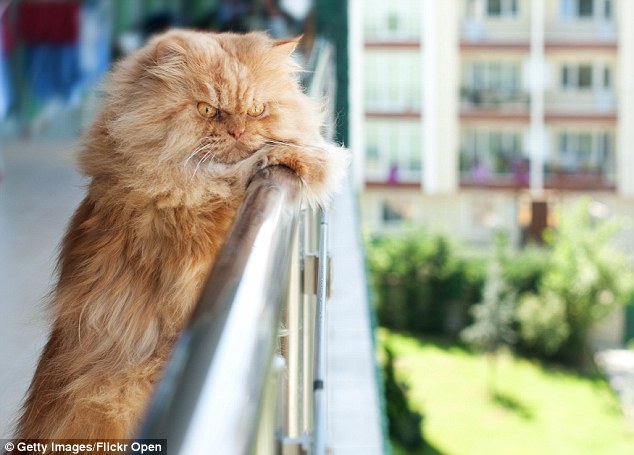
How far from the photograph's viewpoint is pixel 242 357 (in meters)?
0.41

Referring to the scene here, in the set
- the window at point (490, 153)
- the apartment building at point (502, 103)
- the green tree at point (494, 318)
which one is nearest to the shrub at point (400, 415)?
the green tree at point (494, 318)

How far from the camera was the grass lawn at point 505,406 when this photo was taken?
33.8 feet

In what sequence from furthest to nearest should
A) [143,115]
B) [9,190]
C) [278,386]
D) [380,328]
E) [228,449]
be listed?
[380,328] → [9,190] → [143,115] → [278,386] → [228,449]

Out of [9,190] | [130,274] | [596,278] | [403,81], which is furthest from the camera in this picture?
[403,81]

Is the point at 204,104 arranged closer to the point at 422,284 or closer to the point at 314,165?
the point at 314,165

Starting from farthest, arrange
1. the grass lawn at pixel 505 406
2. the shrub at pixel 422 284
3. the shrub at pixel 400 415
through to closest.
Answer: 1. the shrub at pixel 422 284
2. the grass lawn at pixel 505 406
3. the shrub at pixel 400 415

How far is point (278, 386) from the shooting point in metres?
0.54

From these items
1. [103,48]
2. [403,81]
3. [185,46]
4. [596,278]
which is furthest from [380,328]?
[185,46]

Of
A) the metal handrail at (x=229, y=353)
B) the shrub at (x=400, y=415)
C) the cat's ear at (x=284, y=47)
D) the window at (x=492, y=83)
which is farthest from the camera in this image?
the window at (x=492, y=83)

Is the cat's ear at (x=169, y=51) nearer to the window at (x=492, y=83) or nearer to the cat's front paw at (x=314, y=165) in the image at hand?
Result: the cat's front paw at (x=314, y=165)

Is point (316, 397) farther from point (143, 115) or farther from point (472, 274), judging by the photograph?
point (472, 274)

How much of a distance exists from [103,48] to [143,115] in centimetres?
539

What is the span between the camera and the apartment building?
46.9 feet

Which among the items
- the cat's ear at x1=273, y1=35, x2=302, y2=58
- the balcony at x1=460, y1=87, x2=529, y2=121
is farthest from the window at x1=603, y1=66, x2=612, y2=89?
the cat's ear at x1=273, y1=35, x2=302, y2=58
